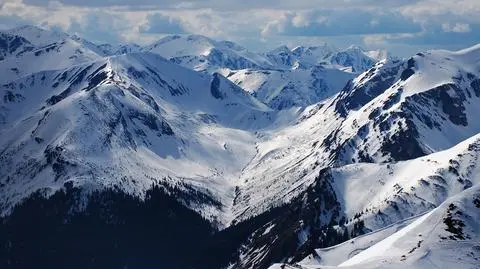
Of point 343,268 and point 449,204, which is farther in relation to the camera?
point 449,204

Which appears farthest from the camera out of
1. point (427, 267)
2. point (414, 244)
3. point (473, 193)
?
point (473, 193)

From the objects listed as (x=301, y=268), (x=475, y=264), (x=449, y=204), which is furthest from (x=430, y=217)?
(x=301, y=268)

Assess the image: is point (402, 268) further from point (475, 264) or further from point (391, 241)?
point (391, 241)

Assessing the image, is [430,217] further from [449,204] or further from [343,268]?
[343,268]

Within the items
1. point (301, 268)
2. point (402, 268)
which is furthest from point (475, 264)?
point (301, 268)

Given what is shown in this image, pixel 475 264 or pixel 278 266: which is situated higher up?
pixel 278 266

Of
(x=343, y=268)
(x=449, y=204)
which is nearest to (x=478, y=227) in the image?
(x=449, y=204)

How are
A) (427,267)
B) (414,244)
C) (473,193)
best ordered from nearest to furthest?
(427,267), (414,244), (473,193)

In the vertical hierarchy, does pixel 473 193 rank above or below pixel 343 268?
above

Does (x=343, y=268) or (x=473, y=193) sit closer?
(x=343, y=268)
